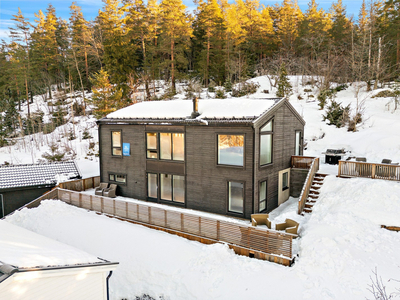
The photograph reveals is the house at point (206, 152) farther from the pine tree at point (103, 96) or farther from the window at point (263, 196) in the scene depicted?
the pine tree at point (103, 96)

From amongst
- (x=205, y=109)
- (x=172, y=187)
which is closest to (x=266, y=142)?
(x=205, y=109)

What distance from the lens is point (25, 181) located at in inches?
706

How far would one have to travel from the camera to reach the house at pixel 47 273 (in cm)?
524

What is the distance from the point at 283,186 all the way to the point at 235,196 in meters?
4.13

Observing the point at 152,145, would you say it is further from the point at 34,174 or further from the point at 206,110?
the point at 34,174

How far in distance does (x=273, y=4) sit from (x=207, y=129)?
5171 centimetres

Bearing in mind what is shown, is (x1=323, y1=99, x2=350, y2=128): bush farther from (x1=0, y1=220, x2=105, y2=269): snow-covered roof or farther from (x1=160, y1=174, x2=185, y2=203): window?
(x1=0, y1=220, x2=105, y2=269): snow-covered roof

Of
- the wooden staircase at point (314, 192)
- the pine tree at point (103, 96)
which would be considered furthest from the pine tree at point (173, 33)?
the wooden staircase at point (314, 192)

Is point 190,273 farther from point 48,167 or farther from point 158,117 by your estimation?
point 48,167

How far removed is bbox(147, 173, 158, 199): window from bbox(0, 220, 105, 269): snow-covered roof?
A: 802 centimetres

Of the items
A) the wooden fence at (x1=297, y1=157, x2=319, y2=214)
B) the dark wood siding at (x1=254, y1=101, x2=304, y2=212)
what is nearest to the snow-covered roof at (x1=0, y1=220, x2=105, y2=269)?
the dark wood siding at (x1=254, y1=101, x2=304, y2=212)

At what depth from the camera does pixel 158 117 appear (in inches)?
622

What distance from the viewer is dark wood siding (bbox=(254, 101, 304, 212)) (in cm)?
1325

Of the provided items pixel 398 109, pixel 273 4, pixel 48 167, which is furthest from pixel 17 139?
pixel 273 4
